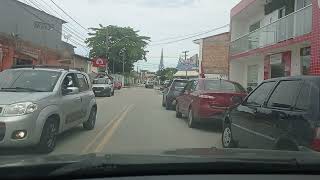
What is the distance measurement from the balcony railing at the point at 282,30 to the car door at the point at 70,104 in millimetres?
12158

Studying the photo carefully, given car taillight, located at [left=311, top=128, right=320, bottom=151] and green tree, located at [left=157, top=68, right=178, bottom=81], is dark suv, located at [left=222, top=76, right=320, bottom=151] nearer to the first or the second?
car taillight, located at [left=311, top=128, right=320, bottom=151]

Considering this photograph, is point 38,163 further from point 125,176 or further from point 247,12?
point 247,12

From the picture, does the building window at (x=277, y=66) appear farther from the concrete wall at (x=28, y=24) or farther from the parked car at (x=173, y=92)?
the concrete wall at (x=28, y=24)

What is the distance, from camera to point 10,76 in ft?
36.9

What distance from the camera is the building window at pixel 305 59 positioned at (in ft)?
77.2

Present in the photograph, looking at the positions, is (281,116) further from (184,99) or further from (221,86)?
(184,99)

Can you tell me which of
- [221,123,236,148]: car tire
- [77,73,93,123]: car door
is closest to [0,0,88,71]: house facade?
[77,73,93,123]: car door

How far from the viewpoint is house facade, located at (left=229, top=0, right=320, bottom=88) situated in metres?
21.7

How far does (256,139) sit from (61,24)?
2024 inches

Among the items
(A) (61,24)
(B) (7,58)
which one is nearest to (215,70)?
(A) (61,24)

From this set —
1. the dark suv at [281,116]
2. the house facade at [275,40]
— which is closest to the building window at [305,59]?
the house facade at [275,40]

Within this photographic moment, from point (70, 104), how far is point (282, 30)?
15582 mm

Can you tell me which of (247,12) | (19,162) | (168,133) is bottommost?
(168,133)

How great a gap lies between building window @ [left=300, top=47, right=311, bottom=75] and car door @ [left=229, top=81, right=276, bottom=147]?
13964mm
